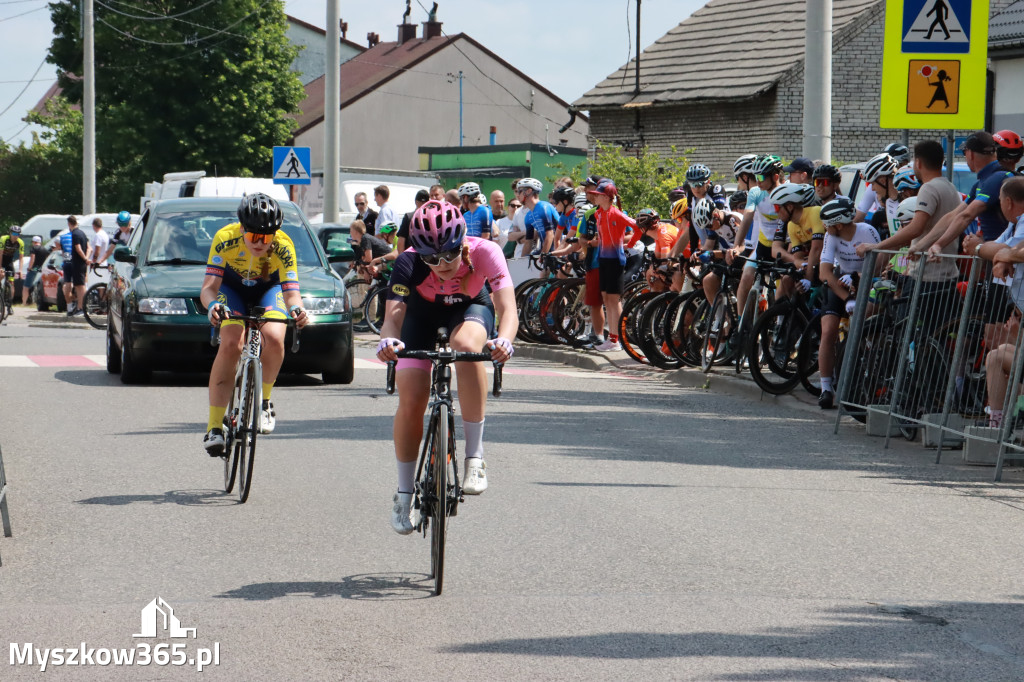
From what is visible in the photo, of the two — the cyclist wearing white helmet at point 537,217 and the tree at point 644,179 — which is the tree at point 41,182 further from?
the cyclist wearing white helmet at point 537,217

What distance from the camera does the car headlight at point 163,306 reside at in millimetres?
14758

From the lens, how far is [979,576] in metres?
7.05

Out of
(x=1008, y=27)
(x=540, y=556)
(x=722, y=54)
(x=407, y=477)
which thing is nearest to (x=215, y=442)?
(x=407, y=477)

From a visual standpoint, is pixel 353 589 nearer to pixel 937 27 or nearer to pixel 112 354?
pixel 937 27

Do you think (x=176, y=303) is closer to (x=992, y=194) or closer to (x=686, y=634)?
(x=992, y=194)

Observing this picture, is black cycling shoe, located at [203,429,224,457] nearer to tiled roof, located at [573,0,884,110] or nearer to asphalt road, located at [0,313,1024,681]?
asphalt road, located at [0,313,1024,681]

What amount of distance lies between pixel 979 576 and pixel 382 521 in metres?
3.00

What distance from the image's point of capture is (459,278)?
7.27m

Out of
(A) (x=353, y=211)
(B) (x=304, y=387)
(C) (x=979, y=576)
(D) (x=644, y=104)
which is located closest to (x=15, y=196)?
(D) (x=644, y=104)

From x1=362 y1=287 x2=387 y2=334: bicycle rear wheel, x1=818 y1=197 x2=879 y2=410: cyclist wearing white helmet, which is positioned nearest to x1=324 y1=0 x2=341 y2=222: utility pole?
x1=362 y1=287 x2=387 y2=334: bicycle rear wheel

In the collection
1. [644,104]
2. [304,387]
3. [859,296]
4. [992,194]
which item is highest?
[644,104]

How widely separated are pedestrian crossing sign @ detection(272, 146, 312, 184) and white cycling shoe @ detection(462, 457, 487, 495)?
60.1 feet

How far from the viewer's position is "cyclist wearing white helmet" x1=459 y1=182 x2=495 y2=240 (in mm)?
18891

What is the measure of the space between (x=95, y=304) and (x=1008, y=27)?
18123mm
